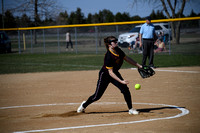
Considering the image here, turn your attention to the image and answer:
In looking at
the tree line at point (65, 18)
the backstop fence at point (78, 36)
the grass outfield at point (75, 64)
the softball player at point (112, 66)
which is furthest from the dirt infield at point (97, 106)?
the tree line at point (65, 18)

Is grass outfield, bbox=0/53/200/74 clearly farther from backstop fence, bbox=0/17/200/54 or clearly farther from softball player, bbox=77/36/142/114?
softball player, bbox=77/36/142/114

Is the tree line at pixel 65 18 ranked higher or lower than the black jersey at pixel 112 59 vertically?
higher

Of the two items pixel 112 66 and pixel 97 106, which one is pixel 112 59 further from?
pixel 97 106

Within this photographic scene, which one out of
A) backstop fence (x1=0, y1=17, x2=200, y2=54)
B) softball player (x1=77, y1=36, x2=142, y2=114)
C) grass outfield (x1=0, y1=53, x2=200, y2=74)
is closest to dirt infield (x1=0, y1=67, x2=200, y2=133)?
softball player (x1=77, y1=36, x2=142, y2=114)

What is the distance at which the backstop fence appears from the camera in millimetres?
22922

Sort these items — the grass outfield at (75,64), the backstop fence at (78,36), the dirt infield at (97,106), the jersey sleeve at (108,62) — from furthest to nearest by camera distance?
the backstop fence at (78,36) → the grass outfield at (75,64) → the jersey sleeve at (108,62) → the dirt infield at (97,106)

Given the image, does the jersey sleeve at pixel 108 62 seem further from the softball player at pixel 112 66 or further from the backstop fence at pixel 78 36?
the backstop fence at pixel 78 36

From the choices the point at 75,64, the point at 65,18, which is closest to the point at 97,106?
the point at 75,64

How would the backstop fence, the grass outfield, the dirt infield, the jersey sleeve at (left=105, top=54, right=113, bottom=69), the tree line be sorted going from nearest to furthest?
the dirt infield < the jersey sleeve at (left=105, top=54, right=113, bottom=69) < the grass outfield < the backstop fence < the tree line

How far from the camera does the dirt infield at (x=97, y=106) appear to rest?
5.29 meters

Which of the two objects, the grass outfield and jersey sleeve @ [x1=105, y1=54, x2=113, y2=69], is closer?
jersey sleeve @ [x1=105, y1=54, x2=113, y2=69]

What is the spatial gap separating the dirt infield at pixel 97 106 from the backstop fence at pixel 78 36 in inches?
454

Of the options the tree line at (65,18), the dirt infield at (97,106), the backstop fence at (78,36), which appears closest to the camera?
the dirt infield at (97,106)

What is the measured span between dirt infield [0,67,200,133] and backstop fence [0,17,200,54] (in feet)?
37.9
